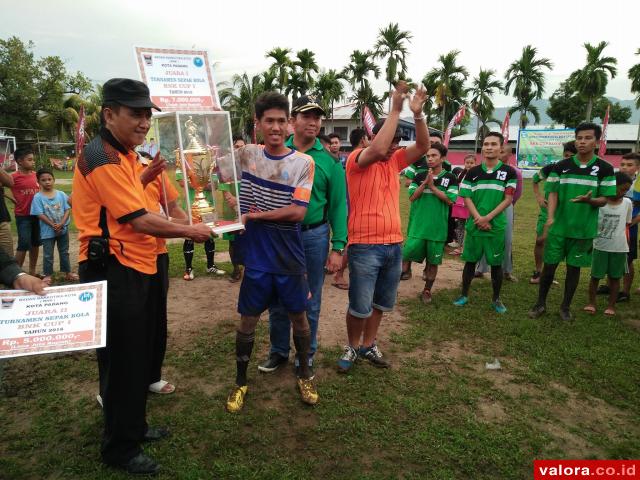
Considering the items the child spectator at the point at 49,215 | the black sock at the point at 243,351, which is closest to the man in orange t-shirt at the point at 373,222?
the black sock at the point at 243,351

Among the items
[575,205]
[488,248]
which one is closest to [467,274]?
[488,248]

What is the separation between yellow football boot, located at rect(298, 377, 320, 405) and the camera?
3.31 m

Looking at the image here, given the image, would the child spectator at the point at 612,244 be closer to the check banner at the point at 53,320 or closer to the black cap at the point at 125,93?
the black cap at the point at 125,93

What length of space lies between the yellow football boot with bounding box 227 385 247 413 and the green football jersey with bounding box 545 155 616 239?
4.07m

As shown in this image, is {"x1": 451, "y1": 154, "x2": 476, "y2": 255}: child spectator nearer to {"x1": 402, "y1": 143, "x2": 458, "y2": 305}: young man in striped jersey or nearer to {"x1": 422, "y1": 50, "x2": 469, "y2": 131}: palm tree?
{"x1": 402, "y1": 143, "x2": 458, "y2": 305}: young man in striped jersey

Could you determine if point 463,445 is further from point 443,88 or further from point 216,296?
point 443,88

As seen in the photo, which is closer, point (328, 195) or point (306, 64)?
point (328, 195)

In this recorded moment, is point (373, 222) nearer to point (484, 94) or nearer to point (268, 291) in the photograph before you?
point (268, 291)

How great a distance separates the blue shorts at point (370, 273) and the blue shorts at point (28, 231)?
5207 mm

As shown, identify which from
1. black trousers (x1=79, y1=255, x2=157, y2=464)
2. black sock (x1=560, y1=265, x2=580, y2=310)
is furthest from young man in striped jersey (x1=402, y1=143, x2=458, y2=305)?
black trousers (x1=79, y1=255, x2=157, y2=464)

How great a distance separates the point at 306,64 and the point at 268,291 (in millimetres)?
29922

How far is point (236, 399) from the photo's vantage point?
10.6ft

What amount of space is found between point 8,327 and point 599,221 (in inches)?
241

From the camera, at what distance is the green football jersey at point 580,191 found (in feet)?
16.2
